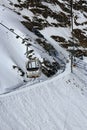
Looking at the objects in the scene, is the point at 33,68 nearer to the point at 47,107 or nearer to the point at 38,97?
the point at 38,97

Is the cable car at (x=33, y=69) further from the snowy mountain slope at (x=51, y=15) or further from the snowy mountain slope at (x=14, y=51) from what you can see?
the snowy mountain slope at (x=51, y=15)

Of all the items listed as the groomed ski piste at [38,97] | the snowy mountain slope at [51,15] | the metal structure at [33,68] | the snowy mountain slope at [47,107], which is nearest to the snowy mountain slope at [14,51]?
the groomed ski piste at [38,97]

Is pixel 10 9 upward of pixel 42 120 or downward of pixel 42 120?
upward

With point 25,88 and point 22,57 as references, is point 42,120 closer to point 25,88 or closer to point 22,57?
point 25,88

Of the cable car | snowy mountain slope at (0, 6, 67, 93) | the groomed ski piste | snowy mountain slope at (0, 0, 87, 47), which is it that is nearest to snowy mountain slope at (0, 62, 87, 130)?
the groomed ski piste

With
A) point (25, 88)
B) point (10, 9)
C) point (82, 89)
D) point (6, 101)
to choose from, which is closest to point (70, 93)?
point (82, 89)
